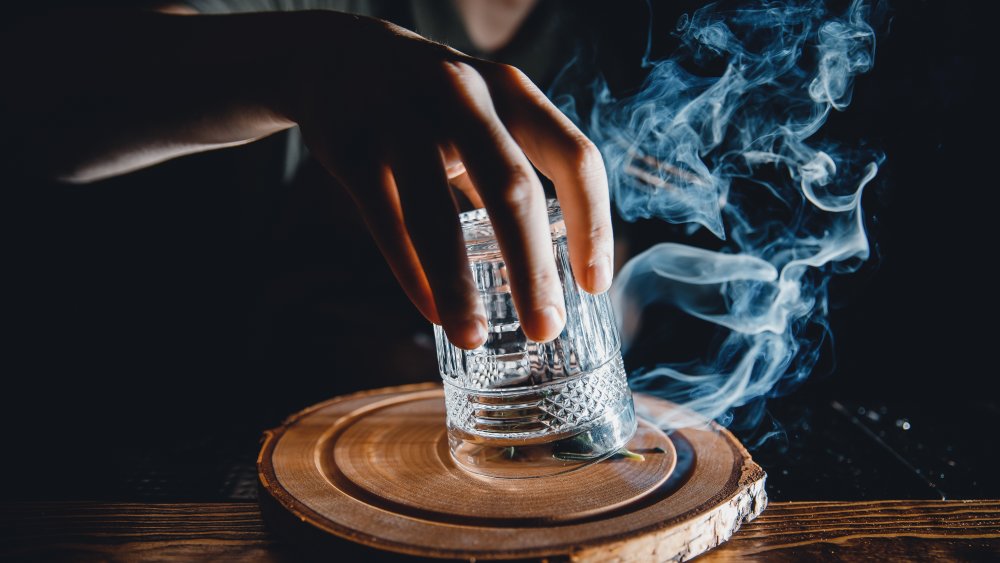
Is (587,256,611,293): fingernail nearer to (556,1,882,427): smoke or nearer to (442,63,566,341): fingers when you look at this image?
(442,63,566,341): fingers

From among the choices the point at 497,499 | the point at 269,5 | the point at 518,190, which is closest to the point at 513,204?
the point at 518,190

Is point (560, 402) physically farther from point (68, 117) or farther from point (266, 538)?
point (68, 117)

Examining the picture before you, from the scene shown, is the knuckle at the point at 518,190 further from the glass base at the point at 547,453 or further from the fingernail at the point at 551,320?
the glass base at the point at 547,453

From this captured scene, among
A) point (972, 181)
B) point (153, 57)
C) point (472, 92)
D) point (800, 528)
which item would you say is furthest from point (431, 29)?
point (800, 528)

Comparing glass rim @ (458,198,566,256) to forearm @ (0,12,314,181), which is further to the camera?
forearm @ (0,12,314,181)

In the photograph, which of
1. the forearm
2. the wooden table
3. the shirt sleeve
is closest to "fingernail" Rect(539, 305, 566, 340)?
the wooden table

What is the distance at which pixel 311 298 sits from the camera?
2090mm

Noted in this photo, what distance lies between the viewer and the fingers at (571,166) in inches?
32.1

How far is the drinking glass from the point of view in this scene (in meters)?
0.92

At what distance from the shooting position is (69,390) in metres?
1.92

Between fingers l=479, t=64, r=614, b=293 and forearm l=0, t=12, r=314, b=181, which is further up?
forearm l=0, t=12, r=314, b=181

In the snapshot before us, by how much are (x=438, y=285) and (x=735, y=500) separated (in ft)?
1.60

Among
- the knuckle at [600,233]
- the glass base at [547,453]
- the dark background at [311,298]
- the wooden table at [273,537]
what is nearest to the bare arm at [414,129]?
the knuckle at [600,233]

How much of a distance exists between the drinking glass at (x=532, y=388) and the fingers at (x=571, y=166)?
99mm
